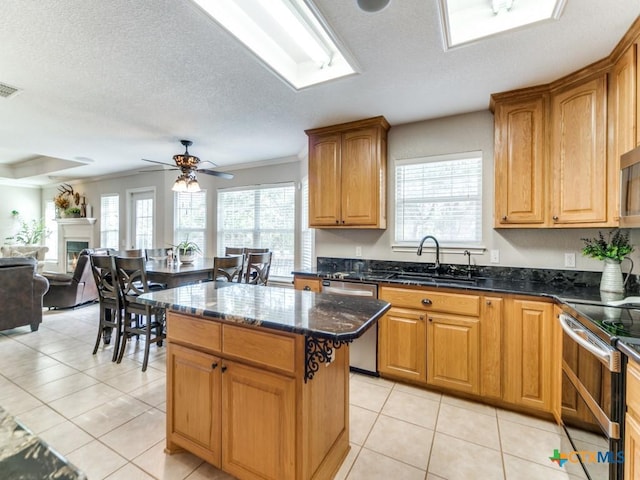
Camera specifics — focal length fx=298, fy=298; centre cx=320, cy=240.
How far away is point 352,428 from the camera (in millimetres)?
2066

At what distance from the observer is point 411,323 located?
2.57 m

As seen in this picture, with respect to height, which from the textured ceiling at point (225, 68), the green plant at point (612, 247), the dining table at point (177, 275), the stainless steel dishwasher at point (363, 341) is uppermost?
the textured ceiling at point (225, 68)

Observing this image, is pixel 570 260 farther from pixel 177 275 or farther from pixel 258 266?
pixel 177 275

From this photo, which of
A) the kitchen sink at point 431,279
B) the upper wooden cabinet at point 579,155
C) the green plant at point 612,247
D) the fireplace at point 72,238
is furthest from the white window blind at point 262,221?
the fireplace at point 72,238

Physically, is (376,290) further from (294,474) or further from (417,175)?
(294,474)

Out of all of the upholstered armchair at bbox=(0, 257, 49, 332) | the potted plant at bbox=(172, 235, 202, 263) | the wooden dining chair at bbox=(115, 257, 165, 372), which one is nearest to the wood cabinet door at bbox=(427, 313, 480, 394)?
the wooden dining chair at bbox=(115, 257, 165, 372)

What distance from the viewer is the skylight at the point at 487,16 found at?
1.67 m

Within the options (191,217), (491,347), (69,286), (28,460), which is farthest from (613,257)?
(69,286)

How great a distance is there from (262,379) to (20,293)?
4.19 meters

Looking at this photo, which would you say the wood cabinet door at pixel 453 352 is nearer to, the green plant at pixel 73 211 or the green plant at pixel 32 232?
the green plant at pixel 73 211

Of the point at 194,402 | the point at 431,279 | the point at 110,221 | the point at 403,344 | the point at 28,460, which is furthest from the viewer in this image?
the point at 110,221

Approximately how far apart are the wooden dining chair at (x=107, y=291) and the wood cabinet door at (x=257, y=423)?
2207 millimetres

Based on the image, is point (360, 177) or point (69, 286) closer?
point (360, 177)

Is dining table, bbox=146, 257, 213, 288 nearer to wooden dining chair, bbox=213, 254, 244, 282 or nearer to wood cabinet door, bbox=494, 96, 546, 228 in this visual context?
wooden dining chair, bbox=213, 254, 244, 282
